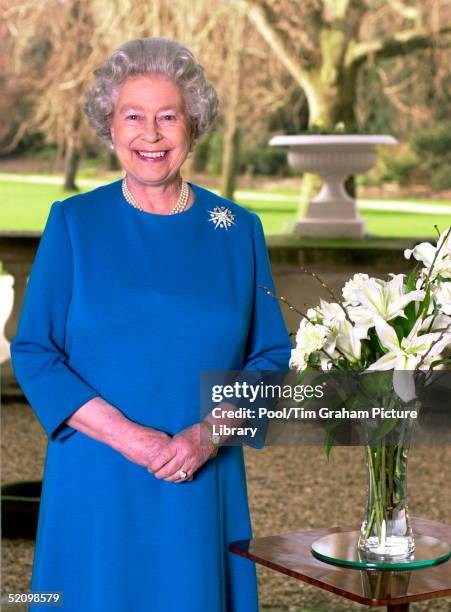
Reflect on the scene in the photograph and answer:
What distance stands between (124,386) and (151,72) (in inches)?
23.0

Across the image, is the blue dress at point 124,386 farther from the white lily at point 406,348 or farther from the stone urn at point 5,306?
the stone urn at point 5,306

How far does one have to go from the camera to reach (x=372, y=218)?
20297 mm

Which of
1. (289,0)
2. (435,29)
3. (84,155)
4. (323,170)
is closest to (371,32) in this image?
(289,0)

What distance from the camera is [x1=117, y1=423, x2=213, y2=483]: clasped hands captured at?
82.2 inches

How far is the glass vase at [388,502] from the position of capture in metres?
1.94

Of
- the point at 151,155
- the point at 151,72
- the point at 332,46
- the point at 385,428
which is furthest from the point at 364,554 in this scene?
the point at 332,46

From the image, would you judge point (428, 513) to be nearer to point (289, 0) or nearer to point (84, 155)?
point (289, 0)

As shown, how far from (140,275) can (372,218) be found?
18385 millimetres

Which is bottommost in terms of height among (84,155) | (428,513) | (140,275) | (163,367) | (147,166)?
(428,513)

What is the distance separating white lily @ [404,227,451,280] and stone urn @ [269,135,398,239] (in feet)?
33.1

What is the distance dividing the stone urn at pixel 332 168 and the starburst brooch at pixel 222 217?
389 inches

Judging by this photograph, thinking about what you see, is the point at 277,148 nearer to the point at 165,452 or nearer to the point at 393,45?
the point at 393,45

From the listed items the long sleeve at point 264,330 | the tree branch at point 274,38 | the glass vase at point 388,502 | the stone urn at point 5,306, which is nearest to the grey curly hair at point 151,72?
the long sleeve at point 264,330

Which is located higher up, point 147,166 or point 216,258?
point 147,166
